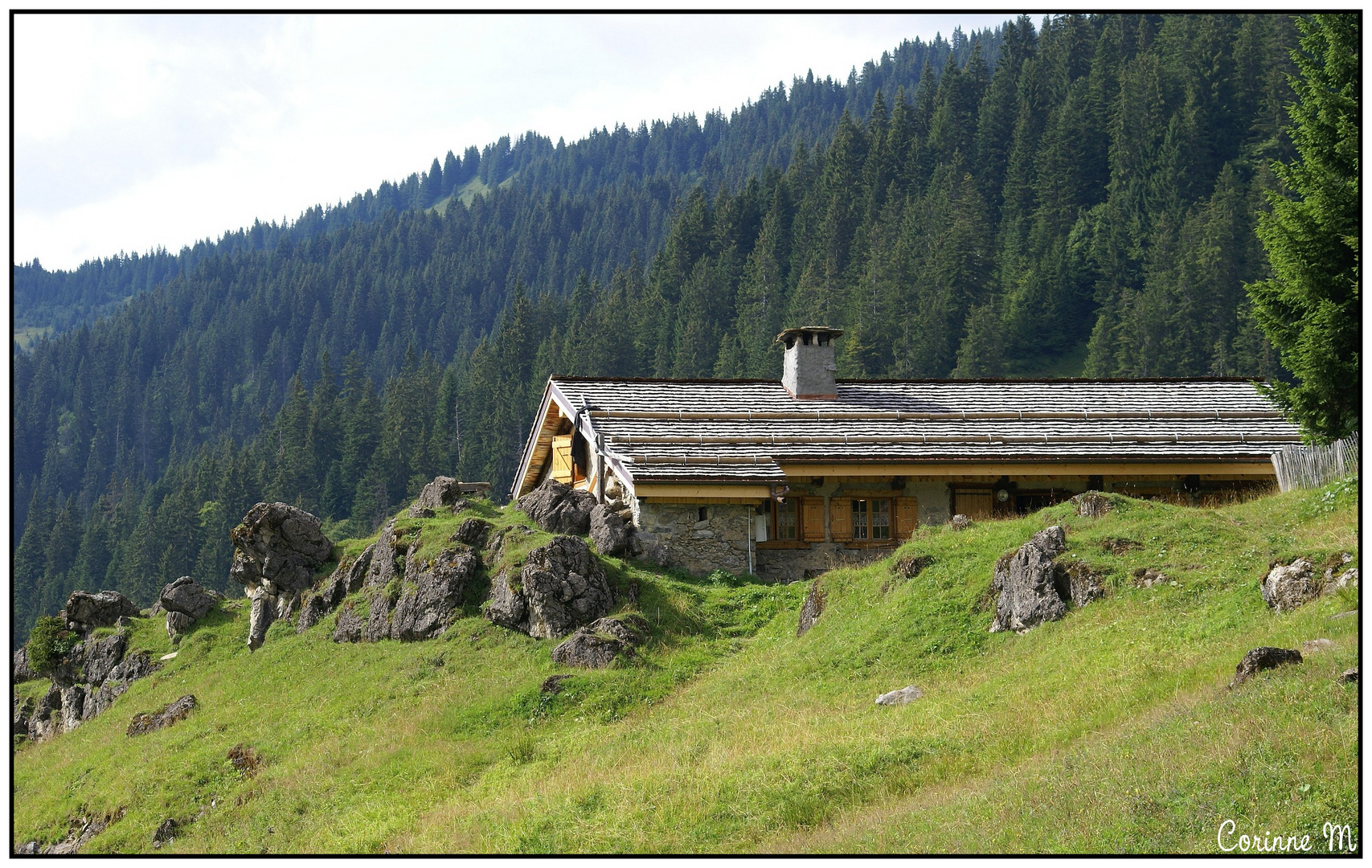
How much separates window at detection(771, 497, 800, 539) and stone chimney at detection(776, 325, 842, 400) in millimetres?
4894

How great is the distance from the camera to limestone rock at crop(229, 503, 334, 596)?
28953 millimetres

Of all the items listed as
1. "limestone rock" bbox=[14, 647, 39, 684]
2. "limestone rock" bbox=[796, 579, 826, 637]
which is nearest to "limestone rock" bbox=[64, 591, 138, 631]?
"limestone rock" bbox=[14, 647, 39, 684]

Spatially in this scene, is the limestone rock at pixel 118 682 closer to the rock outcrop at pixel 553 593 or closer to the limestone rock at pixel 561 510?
the limestone rock at pixel 561 510

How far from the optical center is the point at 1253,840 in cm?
930

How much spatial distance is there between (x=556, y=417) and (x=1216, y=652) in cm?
2327

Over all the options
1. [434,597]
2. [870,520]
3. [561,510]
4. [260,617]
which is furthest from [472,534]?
[870,520]

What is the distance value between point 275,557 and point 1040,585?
2002 cm

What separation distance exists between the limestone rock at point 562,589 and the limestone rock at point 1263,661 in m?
13.0

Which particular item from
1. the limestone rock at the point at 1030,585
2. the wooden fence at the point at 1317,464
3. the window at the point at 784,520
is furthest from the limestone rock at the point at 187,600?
the wooden fence at the point at 1317,464

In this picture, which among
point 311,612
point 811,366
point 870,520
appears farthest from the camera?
point 811,366

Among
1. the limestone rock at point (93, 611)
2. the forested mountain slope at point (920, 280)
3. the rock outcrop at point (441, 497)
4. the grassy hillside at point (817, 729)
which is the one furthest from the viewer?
the forested mountain slope at point (920, 280)

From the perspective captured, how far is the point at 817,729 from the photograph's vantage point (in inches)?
595

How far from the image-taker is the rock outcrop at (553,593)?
22234 mm

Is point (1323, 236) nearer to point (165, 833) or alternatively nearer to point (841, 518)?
point (841, 518)
